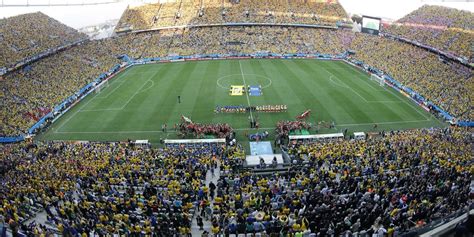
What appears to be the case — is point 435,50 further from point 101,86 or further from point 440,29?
point 101,86

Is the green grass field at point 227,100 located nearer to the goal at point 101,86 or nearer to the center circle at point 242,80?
the center circle at point 242,80

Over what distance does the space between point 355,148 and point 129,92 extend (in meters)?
30.2

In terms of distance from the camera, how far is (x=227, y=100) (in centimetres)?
4056

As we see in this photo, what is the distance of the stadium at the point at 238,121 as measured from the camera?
1681cm

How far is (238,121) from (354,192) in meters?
17.8

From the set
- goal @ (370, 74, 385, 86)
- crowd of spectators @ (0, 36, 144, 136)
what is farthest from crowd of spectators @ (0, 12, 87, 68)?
goal @ (370, 74, 385, 86)

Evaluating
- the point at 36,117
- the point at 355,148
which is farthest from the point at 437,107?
the point at 36,117

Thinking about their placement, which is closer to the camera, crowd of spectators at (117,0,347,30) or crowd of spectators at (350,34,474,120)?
crowd of spectators at (350,34,474,120)

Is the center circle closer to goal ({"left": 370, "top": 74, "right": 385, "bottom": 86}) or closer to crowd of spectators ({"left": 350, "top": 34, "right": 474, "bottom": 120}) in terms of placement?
goal ({"left": 370, "top": 74, "right": 385, "bottom": 86})

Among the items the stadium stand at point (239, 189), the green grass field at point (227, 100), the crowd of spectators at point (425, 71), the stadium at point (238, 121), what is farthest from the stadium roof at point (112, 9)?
the stadium stand at point (239, 189)

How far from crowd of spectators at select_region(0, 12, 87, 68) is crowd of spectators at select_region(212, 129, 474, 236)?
129 ft

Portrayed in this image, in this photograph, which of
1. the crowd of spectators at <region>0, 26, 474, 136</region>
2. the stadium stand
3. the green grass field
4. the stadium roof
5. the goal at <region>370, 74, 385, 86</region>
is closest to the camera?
the stadium stand

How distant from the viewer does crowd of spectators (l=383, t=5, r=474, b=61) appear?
4719 cm

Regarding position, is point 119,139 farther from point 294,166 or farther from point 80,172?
point 294,166
